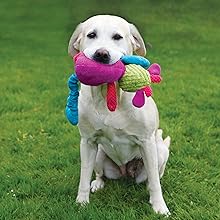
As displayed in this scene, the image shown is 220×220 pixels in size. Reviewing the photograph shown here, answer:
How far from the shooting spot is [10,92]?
7.05 metres

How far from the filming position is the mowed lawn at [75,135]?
3734 mm

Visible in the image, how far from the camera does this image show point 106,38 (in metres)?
3.34

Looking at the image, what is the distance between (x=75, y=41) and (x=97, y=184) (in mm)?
1194

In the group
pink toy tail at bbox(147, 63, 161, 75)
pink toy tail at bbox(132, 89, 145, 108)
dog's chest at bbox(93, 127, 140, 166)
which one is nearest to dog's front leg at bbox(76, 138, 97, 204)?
dog's chest at bbox(93, 127, 140, 166)

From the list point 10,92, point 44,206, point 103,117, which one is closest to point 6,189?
point 44,206

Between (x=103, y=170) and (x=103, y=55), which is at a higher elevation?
(x=103, y=55)

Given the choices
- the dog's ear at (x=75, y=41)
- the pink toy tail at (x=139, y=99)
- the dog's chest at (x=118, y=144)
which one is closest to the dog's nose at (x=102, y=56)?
the pink toy tail at (x=139, y=99)

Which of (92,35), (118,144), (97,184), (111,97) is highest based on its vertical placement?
(92,35)

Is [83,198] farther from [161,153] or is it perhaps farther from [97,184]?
[161,153]

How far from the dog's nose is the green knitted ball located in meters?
0.17

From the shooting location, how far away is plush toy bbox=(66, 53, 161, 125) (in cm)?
317

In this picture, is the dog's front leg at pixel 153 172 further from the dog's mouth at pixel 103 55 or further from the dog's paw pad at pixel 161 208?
the dog's mouth at pixel 103 55

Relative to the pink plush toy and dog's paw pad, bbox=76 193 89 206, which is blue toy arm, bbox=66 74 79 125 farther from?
dog's paw pad, bbox=76 193 89 206

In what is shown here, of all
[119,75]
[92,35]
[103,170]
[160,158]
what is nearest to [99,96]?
[119,75]
